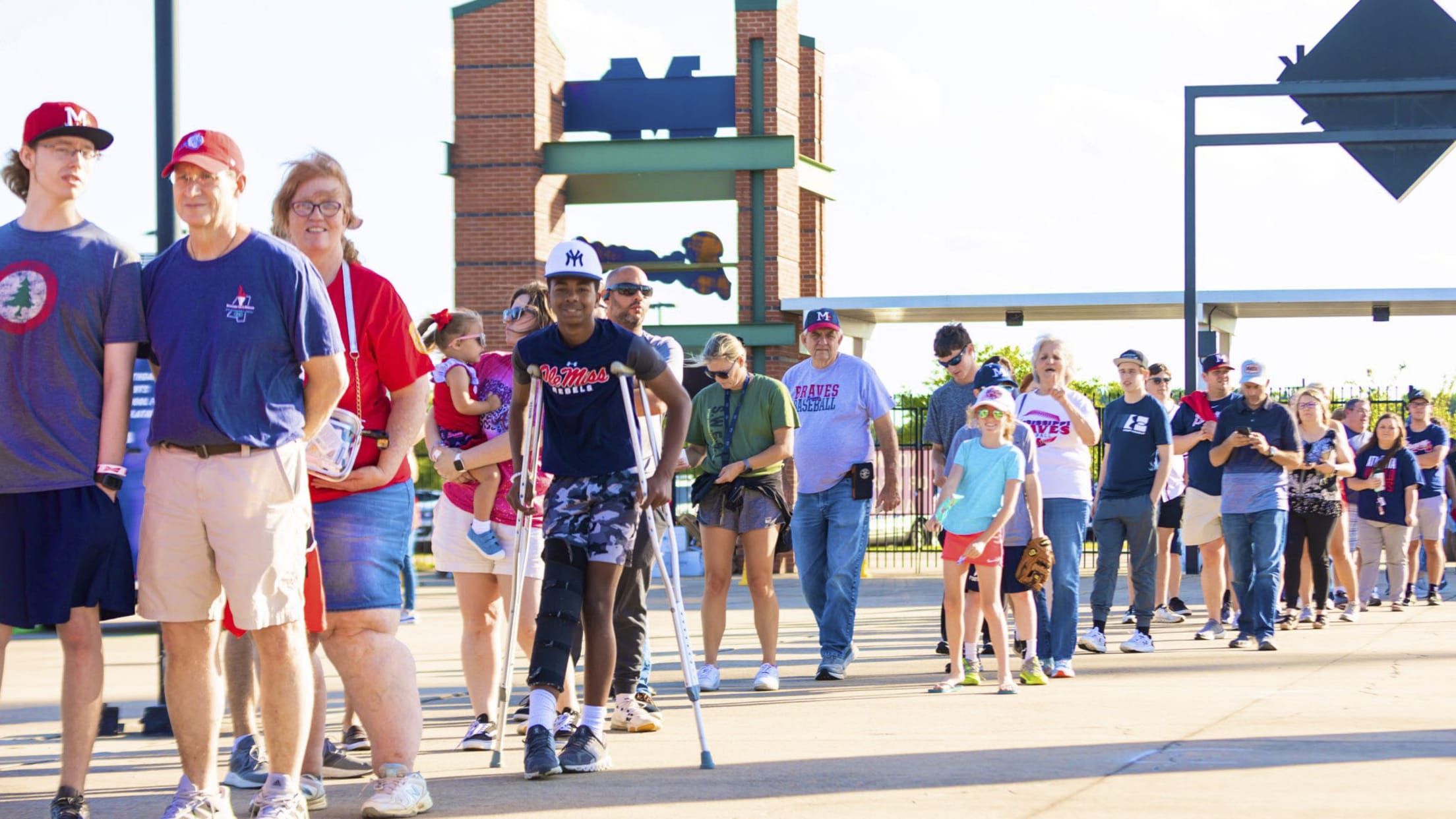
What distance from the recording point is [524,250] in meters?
23.9

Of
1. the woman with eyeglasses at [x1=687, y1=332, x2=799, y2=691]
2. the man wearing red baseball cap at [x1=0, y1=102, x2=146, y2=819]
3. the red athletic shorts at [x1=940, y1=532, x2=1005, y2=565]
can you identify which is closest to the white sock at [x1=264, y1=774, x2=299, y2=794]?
the man wearing red baseball cap at [x1=0, y1=102, x2=146, y2=819]

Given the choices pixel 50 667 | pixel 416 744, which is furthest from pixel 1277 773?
pixel 50 667

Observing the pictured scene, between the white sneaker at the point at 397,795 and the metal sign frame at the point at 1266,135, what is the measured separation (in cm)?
1269

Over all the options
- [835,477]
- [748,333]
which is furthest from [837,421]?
[748,333]

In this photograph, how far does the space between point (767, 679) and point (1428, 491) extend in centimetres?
993

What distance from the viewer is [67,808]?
5.17m

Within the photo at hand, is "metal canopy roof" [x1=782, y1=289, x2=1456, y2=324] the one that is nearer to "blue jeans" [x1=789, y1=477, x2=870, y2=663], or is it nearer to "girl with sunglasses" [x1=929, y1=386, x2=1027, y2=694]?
"blue jeans" [x1=789, y1=477, x2=870, y2=663]

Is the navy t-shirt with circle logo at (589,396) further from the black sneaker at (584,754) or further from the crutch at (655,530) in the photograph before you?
the black sneaker at (584,754)

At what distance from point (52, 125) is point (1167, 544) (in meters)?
→ 10.6

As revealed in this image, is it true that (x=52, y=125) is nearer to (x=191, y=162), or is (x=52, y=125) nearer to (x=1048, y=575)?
(x=191, y=162)

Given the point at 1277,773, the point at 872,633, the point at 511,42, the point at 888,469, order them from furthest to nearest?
1. the point at 511,42
2. the point at 872,633
3. the point at 888,469
4. the point at 1277,773

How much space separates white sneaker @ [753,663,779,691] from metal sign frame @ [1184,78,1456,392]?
864 centimetres

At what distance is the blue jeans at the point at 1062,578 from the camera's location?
9648 millimetres

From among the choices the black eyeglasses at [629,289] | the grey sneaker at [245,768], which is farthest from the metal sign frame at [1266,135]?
the grey sneaker at [245,768]
